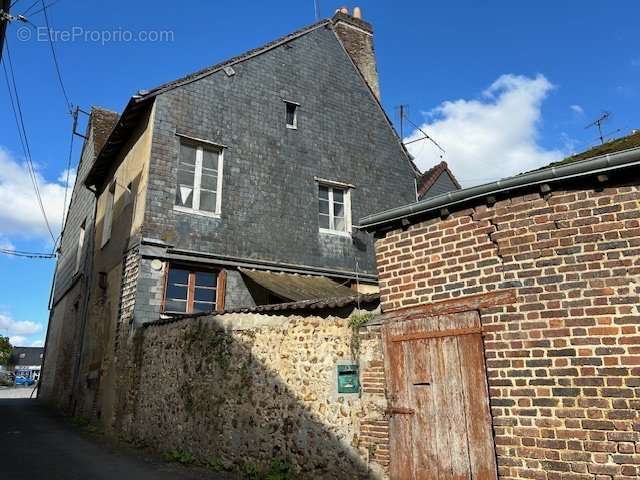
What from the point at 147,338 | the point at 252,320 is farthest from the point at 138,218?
the point at 252,320


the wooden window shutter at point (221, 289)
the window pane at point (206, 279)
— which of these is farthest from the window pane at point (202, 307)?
the window pane at point (206, 279)

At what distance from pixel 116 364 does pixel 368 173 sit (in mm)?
9059

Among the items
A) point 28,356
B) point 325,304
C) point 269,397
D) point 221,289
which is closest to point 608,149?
point 325,304

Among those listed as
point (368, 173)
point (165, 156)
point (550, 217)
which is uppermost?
point (368, 173)

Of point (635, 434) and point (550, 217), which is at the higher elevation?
point (550, 217)

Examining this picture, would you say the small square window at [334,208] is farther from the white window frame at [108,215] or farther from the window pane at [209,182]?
the white window frame at [108,215]

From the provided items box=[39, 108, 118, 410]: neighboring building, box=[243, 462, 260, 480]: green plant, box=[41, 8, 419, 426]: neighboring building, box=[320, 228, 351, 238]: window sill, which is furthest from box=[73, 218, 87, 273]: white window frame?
→ box=[243, 462, 260, 480]: green plant

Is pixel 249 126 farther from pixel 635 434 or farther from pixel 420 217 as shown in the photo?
pixel 635 434

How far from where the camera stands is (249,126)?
13.4 metres

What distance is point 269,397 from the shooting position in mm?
7117

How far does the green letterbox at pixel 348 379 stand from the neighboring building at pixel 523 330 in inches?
20.1

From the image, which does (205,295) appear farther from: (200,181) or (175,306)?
(200,181)

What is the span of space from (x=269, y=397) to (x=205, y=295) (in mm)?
4909

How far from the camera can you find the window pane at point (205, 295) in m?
11.4
